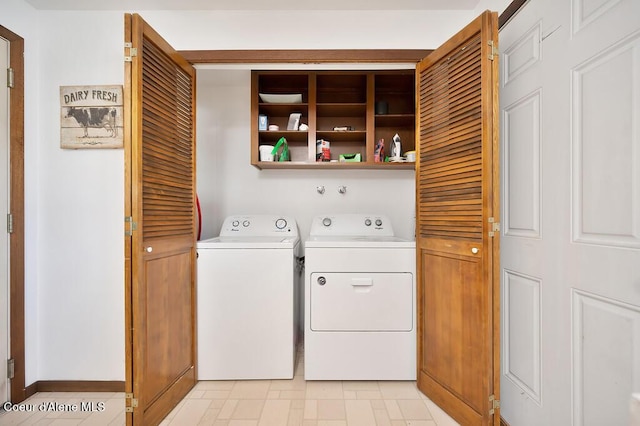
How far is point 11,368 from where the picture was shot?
181 cm

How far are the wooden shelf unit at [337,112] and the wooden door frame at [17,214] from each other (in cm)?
139

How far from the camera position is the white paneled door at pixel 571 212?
3.23ft

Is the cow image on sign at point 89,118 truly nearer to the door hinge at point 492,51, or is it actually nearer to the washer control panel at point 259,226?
the washer control panel at point 259,226

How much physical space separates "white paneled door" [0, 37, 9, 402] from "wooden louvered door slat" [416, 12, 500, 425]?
8.10 ft

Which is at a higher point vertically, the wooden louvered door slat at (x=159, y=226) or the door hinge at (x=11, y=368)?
the wooden louvered door slat at (x=159, y=226)

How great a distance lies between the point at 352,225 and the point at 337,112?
0.96 metres

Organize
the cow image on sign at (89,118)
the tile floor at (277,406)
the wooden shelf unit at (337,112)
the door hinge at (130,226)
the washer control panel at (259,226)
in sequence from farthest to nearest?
the washer control panel at (259,226)
the wooden shelf unit at (337,112)
the cow image on sign at (89,118)
the tile floor at (277,406)
the door hinge at (130,226)

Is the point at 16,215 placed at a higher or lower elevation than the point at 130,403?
higher

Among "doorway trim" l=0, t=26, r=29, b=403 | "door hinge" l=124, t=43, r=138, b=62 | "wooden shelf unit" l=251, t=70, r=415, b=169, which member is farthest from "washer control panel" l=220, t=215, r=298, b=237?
"door hinge" l=124, t=43, r=138, b=62

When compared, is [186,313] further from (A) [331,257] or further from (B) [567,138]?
(B) [567,138]

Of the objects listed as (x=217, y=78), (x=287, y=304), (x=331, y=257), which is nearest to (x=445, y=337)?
(x=331, y=257)

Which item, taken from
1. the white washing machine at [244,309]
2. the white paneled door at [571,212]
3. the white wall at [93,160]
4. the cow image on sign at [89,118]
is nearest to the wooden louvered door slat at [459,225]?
the white paneled door at [571,212]

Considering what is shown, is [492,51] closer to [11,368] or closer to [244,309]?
[244,309]

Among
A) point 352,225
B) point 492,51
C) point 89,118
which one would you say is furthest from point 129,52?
point 352,225
